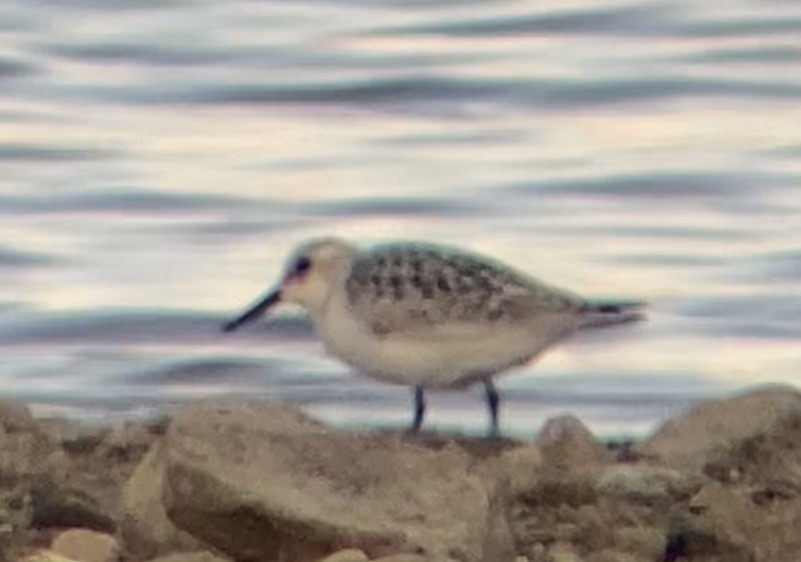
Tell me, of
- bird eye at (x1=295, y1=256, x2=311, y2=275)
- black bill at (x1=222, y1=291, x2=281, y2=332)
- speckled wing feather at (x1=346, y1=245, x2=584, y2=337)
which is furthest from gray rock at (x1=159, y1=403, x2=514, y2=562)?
black bill at (x1=222, y1=291, x2=281, y2=332)

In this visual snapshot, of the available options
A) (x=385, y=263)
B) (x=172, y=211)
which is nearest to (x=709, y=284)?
(x=172, y=211)

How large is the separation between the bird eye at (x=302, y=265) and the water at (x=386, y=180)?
84cm

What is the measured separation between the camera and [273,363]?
11.0 m

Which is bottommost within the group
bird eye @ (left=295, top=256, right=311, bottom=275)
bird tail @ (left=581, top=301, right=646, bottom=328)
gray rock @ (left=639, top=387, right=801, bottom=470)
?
gray rock @ (left=639, top=387, right=801, bottom=470)

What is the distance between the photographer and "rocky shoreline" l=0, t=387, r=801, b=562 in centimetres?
590

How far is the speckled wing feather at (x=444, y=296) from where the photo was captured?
827cm

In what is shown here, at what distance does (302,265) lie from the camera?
29.1ft

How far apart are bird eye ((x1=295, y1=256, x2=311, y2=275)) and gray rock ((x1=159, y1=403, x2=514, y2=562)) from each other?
253 cm

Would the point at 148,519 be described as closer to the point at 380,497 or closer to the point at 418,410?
the point at 380,497

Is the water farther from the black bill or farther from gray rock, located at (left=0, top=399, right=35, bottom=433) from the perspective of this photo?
gray rock, located at (left=0, top=399, right=35, bottom=433)

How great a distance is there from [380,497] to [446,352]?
7.56 ft

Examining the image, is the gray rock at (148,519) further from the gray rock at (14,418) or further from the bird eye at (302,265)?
the bird eye at (302,265)

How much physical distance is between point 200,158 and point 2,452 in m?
6.58

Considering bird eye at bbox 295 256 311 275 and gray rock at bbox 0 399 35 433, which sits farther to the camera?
bird eye at bbox 295 256 311 275
